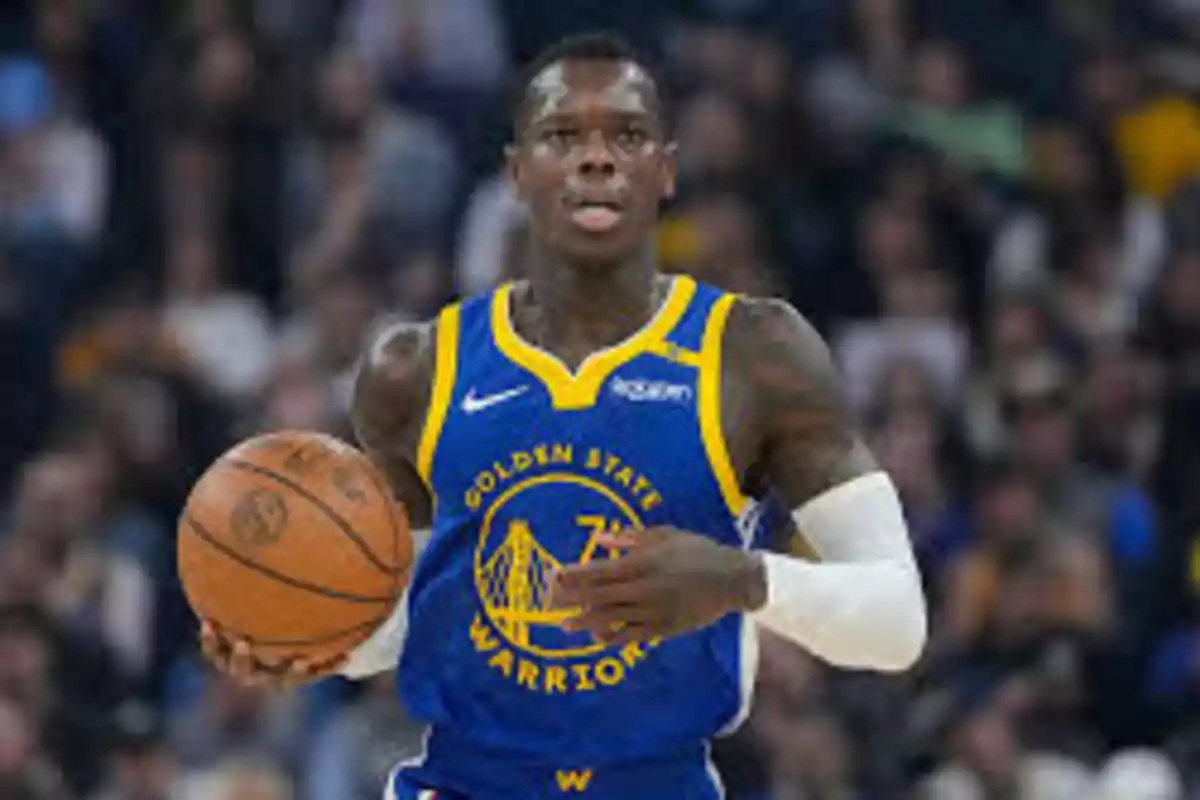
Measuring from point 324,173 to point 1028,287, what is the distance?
2901mm

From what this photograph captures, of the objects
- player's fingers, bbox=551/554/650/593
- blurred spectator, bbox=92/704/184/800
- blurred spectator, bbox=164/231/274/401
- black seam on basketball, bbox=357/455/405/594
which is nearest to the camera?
player's fingers, bbox=551/554/650/593

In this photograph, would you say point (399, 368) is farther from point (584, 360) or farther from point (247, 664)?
point (247, 664)

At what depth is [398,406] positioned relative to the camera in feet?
19.4

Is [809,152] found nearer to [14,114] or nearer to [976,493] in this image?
[976,493]

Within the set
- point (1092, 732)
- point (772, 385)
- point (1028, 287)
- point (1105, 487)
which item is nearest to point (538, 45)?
point (1028, 287)

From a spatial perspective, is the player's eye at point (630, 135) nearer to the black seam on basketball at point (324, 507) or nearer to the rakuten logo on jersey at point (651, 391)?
the rakuten logo on jersey at point (651, 391)

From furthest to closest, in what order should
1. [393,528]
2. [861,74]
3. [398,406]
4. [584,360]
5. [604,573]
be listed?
[861,74] → [398,406] → [584,360] → [393,528] → [604,573]

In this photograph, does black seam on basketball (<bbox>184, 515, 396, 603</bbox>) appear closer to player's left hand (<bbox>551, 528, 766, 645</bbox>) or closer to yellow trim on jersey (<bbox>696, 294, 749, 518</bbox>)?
player's left hand (<bbox>551, 528, 766, 645</bbox>)

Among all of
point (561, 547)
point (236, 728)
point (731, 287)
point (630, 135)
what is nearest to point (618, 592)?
point (561, 547)

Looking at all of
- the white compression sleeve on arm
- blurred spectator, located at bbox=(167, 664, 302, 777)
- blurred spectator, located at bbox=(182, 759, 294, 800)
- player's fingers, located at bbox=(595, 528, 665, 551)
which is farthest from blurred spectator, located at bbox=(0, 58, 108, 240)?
player's fingers, located at bbox=(595, 528, 665, 551)

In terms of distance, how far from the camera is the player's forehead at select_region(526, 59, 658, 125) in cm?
574

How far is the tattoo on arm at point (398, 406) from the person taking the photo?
19.3ft

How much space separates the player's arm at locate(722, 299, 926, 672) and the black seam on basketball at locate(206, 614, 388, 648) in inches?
26.9

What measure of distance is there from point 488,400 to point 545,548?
1.02 feet
